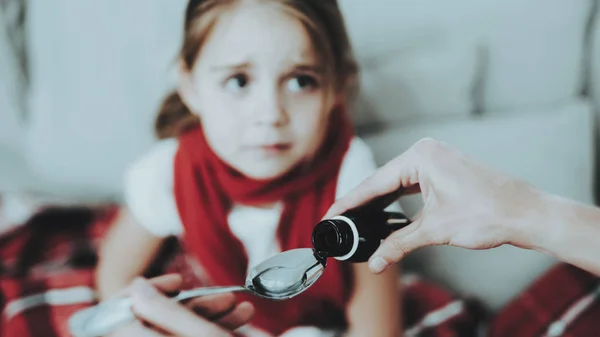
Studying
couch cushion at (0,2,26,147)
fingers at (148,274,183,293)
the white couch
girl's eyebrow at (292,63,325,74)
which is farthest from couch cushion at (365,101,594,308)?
couch cushion at (0,2,26,147)

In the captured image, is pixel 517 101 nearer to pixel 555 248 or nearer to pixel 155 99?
pixel 555 248

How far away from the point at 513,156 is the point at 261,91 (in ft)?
0.83

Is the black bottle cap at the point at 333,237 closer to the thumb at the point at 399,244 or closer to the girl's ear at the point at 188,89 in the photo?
the thumb at the point at 399,244

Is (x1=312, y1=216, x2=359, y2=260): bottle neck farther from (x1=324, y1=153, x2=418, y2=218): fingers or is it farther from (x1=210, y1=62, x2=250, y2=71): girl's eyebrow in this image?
(x1=210, y1=62, x2=250, y2=71): girl's eyebrow

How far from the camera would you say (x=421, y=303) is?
0.59m

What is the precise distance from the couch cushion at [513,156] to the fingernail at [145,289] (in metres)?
0.23

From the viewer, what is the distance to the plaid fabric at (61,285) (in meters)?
0.57

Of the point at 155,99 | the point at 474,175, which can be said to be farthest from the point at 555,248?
the point at 155,99

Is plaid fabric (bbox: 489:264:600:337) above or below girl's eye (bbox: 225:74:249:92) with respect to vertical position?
below

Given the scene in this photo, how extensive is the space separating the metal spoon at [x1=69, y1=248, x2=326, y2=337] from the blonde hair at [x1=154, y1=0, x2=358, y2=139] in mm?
157

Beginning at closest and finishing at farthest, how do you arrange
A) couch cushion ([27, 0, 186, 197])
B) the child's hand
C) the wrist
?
the wrist < the child's hand < couch cushion ([27, 0, 186, 197])

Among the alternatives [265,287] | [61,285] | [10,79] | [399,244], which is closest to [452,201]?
[399,244]

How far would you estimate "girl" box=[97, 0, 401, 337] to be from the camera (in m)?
0.49

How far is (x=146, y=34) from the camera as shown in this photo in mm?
657
